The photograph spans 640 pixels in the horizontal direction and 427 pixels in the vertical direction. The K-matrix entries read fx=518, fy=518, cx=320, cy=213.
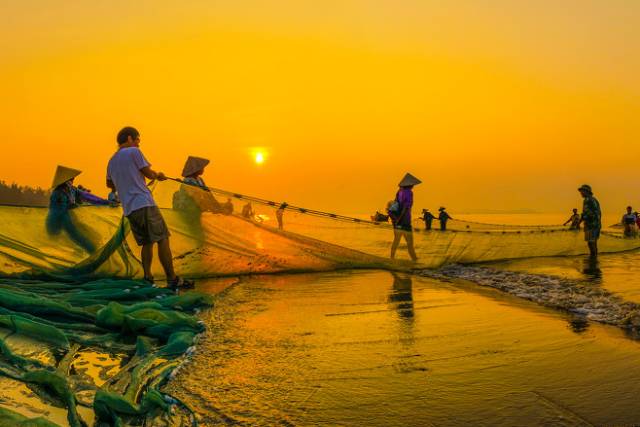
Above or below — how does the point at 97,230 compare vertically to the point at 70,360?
above

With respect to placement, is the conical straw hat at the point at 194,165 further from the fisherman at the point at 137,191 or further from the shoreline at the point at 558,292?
the shoreline at the point at 558,292

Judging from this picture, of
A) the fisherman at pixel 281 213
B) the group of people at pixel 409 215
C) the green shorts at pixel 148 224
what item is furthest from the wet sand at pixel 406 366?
the group of people at pixel 409 215

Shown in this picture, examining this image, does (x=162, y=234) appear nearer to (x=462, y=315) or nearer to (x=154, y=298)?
(x=154, y=298)

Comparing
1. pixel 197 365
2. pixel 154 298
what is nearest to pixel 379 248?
pixel 154 298

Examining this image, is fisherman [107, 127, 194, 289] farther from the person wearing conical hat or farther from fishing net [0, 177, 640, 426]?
the person wearing conical hat

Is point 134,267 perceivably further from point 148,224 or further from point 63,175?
point 63,175

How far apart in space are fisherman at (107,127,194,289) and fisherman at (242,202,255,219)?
220 cm

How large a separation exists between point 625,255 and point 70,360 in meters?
14.6

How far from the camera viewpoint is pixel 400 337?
14.8 feet

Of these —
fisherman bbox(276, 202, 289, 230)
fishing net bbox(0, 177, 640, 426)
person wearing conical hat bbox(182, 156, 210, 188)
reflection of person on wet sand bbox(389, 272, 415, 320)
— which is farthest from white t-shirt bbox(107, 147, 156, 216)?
reflection of person on wet sand bbox(389, 272, 415, 320)

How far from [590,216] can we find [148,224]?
10.8m

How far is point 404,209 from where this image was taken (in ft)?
36.3

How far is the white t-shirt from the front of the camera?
6375 mm

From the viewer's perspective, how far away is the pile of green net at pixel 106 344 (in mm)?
2637
